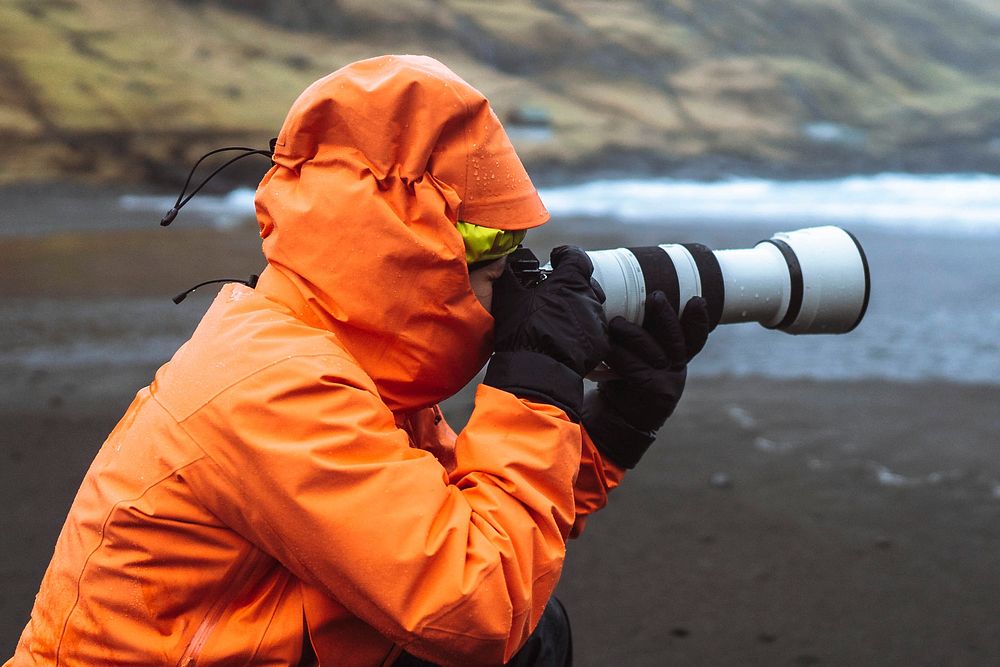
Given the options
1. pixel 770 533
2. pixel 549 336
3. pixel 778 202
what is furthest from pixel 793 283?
pixel 778 202

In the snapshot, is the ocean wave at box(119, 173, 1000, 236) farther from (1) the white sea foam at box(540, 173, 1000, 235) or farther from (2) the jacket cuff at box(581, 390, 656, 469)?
(2) the jacket cuff at box(581, 390, 656, 469)

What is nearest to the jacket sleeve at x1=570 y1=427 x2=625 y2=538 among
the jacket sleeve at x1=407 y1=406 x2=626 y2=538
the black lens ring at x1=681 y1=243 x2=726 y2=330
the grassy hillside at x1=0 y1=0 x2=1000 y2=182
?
the jacket sleeve at x1=407 y1=406 x2=626 y2=538

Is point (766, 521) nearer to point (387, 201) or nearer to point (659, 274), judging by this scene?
point (659, 274)

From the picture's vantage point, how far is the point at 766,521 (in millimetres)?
2729

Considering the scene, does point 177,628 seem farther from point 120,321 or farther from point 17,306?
point 17,306

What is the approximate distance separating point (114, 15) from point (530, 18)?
5.76 metres

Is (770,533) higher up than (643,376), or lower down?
lower down

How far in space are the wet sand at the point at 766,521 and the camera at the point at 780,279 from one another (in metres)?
0.81

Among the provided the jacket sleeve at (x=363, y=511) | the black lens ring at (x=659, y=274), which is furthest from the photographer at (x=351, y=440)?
the black lens ring at (x=659, y=274)

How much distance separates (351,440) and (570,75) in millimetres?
13893

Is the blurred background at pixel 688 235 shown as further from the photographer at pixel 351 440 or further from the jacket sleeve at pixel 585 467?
the photographer at pixel 351 440

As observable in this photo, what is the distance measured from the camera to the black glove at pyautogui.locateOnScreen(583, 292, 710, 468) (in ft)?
4.50

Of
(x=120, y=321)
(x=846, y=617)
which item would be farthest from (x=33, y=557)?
(x=120, y=321)

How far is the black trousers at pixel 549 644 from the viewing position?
1457 mm
